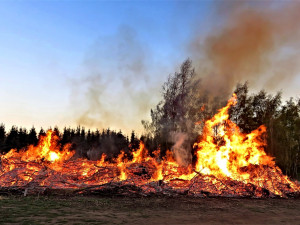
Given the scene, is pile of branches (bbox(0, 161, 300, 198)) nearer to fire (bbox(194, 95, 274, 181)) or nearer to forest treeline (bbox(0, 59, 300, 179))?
fire (bbox(194, 95, 274, 181))

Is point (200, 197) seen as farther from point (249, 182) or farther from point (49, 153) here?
point (49, 153)

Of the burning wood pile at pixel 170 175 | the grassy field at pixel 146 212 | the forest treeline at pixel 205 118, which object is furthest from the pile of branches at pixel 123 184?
the forest treeline at pixel 205 118

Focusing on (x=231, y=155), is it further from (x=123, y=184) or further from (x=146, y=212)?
(x=146, y=212)

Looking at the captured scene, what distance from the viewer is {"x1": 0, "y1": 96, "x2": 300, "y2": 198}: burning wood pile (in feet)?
40.1

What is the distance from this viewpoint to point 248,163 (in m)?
14.6

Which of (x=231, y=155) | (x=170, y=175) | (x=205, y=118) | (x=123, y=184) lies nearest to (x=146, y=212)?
(x=123, y=184)

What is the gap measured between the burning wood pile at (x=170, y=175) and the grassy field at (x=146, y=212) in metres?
1.34

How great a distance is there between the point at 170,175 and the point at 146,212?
17.9ft

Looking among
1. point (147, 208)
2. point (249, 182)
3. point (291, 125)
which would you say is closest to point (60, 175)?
point (147, 208)

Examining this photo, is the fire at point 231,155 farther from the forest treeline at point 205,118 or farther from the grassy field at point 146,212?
the forest treeline at point 205,118

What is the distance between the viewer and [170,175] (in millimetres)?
13609

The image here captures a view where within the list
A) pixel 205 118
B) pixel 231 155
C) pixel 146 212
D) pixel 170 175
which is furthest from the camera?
pixel 205 118

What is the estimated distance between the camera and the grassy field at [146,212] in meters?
6.99

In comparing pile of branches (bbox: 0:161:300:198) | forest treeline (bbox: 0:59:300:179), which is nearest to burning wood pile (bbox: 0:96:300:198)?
pile of branches (bbox: 0:161:300:198)
